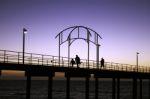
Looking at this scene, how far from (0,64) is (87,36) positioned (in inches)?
613

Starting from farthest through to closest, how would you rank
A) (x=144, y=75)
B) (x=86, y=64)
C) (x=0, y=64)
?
(x=144, y=75) < (x=86, y=64) < (x=0, y=64)

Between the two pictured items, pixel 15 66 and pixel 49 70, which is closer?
pixel 15 66

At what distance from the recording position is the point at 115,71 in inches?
1542

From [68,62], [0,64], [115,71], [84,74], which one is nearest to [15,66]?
[0,64]

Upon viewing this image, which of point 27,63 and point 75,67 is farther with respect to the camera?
point 75,67

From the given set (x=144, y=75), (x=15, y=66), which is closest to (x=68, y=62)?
(x=15, y=66)

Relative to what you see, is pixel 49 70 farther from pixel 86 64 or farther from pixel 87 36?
pixel 87 36

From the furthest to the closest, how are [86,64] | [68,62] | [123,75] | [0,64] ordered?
1. [123,75]
2. [86,64]
3. [68,62]
4. [0,64]

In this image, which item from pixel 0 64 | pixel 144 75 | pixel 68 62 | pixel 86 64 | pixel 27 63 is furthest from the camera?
pixel 144 75

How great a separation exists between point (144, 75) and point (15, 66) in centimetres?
3027

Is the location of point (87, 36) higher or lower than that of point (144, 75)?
higher

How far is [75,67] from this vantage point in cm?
3294

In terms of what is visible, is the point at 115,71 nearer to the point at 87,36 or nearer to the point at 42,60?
the point at 87,36

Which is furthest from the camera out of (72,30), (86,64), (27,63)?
(72,30)
